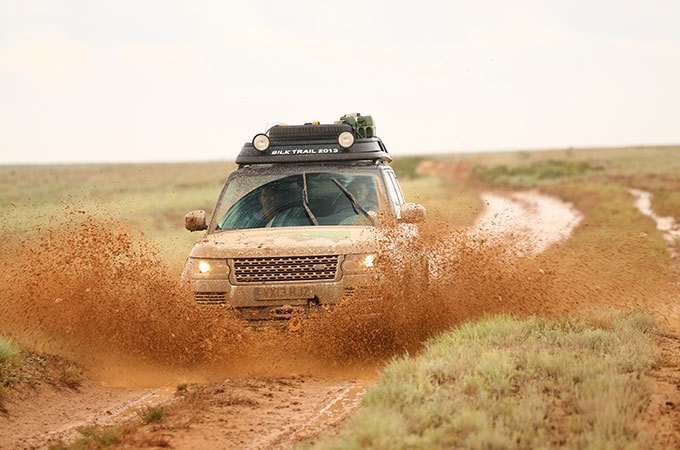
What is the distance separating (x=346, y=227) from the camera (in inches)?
379

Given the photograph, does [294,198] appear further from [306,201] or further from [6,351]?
[6,351]

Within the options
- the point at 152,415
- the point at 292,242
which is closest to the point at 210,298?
the point at 292,242

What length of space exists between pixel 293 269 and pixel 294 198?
1.50 metres

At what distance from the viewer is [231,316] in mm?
8805

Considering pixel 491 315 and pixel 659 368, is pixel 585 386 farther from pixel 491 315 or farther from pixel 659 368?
pixel 491 315

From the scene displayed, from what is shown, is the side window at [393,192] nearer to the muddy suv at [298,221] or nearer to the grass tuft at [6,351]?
the muddy suv at [298,221]

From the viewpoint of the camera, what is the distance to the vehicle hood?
8852mm

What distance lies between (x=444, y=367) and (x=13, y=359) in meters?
4.34

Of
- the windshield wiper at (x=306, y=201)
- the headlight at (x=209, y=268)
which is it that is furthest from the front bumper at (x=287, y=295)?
the windshield wiper at (x=306, y=201)

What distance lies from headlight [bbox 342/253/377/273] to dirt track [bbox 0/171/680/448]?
41 centimetres

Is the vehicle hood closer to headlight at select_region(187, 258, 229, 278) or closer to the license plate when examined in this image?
headlight at select_region(187, 258, 229, 278)

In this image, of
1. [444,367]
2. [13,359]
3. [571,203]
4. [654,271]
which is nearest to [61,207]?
[571,203]

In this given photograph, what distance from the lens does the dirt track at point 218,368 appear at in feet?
22.0

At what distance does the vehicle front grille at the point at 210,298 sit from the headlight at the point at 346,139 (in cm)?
223
